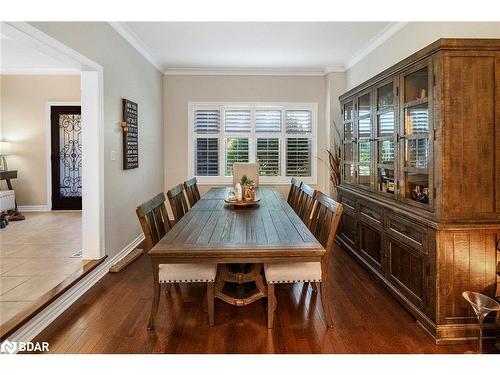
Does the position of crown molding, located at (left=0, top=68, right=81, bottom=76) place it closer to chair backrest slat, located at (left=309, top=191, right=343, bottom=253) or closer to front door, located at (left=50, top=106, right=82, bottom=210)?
front door, located at (left=50, top=106, right=82, bottom=210)

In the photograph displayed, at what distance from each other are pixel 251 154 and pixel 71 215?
360cm

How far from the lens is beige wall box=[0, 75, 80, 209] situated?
6.73 metres

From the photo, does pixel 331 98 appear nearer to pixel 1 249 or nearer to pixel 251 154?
pixel 251 154

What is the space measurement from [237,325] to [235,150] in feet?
14.2

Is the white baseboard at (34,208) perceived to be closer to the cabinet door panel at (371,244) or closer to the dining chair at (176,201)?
the dining chair at (176,201)

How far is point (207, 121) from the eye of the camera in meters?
6.47

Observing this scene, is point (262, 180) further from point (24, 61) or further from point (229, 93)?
point (24, 61)

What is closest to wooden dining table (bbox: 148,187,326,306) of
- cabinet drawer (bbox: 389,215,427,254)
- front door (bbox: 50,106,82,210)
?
cabinet drawer (bbox: 389,215,427,254)

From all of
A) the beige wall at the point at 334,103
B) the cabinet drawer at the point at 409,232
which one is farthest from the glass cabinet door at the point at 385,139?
the beige wall at the point at 334,103

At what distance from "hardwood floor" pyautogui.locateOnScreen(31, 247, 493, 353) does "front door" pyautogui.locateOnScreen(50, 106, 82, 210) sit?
4333 mm

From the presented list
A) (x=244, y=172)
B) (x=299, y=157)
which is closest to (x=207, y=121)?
(x=244, y=172)

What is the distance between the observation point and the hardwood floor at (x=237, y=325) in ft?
7.50

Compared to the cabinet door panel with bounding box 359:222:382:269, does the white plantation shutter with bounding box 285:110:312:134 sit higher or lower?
→ higher
